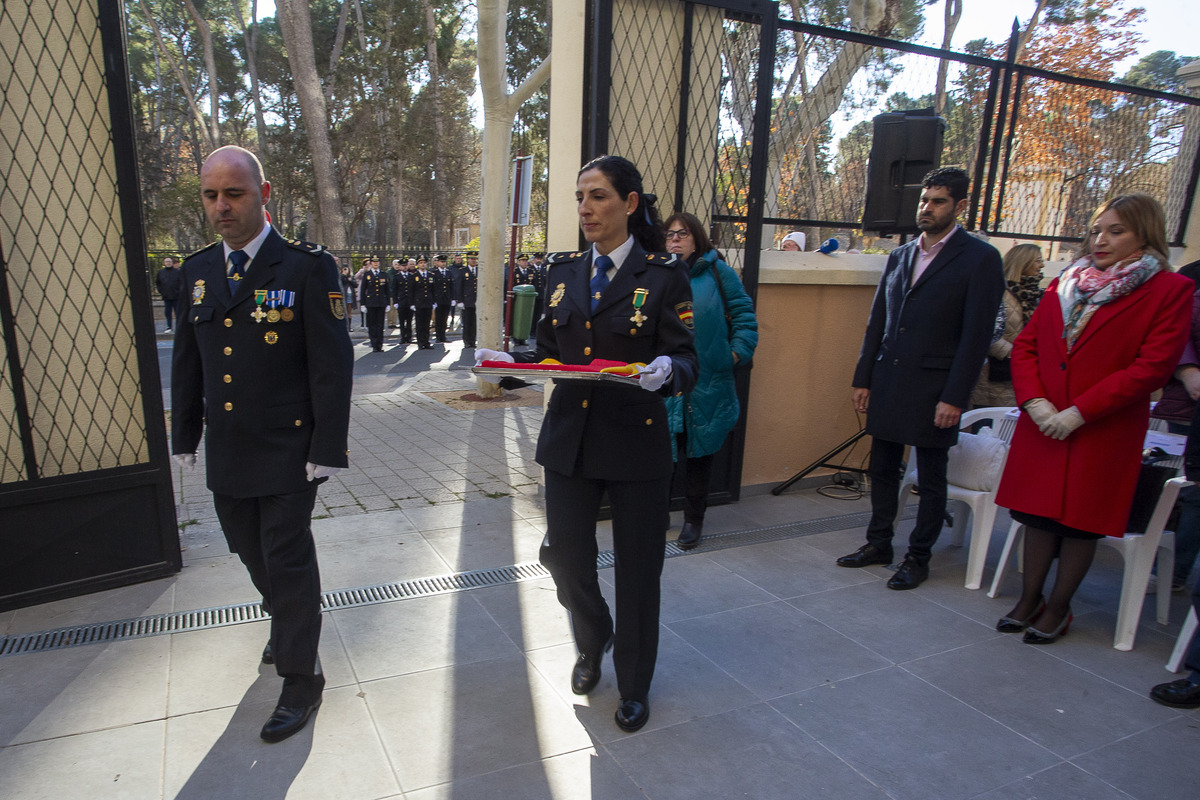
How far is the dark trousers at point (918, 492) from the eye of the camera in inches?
150

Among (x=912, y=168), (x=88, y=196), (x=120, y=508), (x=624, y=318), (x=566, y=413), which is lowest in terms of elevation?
(x=120, y=508)

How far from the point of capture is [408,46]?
2889cm

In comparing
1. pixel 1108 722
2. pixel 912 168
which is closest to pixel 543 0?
pixel 912 168

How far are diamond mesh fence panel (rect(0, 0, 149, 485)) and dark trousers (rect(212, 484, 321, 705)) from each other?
5.02 ft

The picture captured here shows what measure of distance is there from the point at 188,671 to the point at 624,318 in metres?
2.21

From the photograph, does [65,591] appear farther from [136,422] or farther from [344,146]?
[344,146]

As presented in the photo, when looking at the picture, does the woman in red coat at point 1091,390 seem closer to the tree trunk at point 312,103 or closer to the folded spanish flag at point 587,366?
the folded spanish flag at point 587,366

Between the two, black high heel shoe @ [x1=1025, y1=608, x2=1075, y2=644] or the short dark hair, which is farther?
the short dark hair

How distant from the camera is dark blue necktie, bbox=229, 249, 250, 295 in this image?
8.00 feet

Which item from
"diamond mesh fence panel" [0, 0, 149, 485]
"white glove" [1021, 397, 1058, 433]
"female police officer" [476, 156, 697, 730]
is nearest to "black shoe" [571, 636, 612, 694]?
"female police officer" [476, 156, 697, 730]

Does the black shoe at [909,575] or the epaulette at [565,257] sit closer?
the epaulette at [565,257]

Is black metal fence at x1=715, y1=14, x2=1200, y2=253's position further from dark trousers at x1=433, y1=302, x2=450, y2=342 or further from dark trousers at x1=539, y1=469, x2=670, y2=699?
dark trousers at x1=433, y1=302, x2=450, y2=342

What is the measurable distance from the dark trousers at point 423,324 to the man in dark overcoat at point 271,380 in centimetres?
1223

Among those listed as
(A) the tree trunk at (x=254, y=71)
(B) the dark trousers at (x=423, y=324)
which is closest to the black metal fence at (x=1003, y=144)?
(B) the dark trousers at (x=423, y=324)
